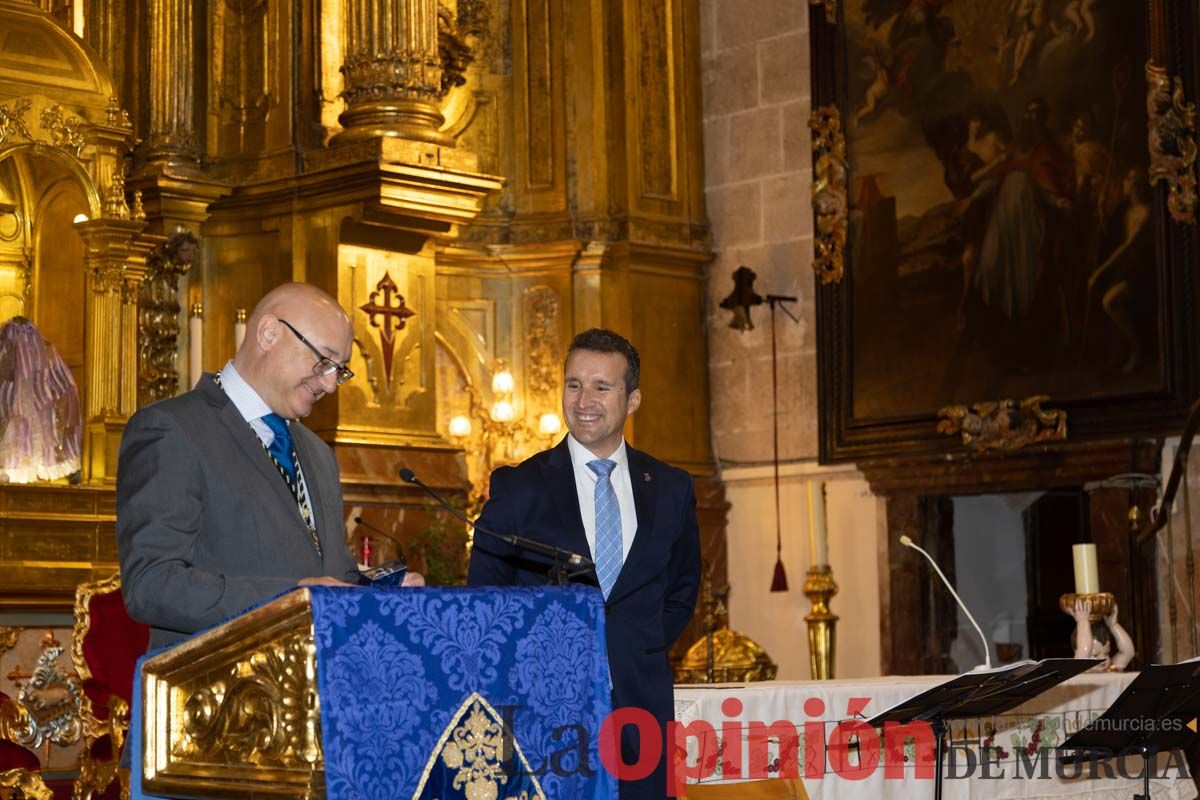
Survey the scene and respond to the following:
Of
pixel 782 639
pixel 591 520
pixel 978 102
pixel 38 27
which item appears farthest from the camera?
pixel 782 639

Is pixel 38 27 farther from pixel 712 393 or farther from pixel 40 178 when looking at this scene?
pixel 712 393

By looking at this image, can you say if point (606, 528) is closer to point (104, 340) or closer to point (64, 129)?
point (104, 340)

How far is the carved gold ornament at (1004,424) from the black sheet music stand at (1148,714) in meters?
5.83

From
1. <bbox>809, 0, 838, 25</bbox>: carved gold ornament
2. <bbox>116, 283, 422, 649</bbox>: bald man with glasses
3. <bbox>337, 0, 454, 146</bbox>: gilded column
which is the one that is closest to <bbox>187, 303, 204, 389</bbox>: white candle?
<bbox>337, 0, 454, 146</bbox>: gilded column

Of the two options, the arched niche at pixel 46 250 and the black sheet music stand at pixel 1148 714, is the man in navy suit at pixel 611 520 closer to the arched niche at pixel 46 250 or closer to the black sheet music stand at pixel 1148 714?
the black sheet music stand at pixel 1148 714

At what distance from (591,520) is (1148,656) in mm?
6718

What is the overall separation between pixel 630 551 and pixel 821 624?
4.37 meters

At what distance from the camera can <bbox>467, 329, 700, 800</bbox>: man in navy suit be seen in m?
4.27

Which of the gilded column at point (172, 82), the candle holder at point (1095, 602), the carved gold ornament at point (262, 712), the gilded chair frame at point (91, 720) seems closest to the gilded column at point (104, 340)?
the gilded column at point (172, 82)

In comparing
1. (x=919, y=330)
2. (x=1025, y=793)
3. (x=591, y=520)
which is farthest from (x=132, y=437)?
(x=919, y=330)

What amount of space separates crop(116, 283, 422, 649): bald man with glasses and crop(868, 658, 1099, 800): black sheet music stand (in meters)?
1.72

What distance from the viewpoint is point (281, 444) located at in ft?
12.8

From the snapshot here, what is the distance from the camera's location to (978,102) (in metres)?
11.6

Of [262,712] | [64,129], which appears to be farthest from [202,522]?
[64,129]
